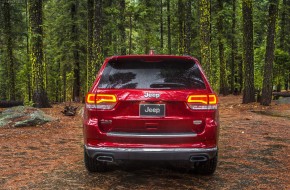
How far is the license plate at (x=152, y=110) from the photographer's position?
15.7 feet

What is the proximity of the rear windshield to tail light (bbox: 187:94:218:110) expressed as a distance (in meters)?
0.17

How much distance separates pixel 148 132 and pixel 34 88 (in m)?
13.1

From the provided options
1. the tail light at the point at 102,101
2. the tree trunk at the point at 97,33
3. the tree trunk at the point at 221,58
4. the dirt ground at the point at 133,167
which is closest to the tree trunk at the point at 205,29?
the tree trunk at the point at 97,33

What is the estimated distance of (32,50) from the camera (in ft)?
54.5

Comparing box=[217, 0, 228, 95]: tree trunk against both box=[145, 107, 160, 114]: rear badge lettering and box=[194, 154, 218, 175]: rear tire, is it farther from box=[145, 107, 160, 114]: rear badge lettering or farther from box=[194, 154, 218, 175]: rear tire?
box=[145, 107, 160, 114]: rear badge lettering

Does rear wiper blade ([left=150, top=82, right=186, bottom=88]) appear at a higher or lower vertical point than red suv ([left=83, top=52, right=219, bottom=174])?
higher

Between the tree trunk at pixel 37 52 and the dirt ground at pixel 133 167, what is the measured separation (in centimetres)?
612

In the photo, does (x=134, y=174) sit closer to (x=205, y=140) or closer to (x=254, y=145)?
(x=205, y=140)

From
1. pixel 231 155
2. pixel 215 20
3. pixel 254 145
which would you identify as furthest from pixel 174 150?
pixel 215 20

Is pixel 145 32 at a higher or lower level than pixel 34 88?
higher

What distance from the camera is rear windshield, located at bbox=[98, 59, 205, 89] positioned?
4.92m

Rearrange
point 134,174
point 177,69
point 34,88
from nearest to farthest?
point 177,69
point 134,174
point 34,88

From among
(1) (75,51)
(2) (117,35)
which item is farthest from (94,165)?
(1) (75,51)

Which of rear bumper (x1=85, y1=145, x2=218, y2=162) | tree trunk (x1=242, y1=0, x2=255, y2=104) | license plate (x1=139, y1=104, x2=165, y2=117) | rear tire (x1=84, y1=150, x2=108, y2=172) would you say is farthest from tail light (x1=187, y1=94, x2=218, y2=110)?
tree trunk (x1=242, y1=0, x2=255, y2=104)
